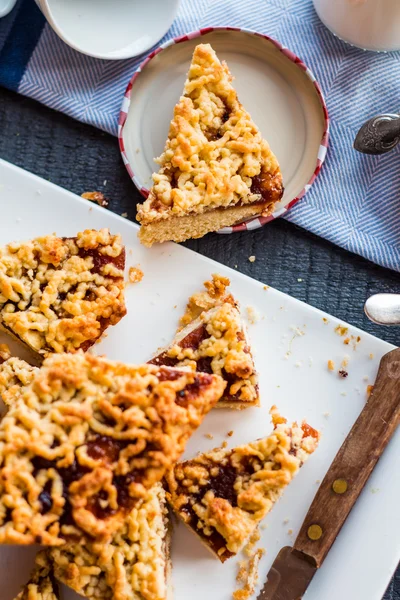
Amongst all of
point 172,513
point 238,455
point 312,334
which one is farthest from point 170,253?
point 172,513

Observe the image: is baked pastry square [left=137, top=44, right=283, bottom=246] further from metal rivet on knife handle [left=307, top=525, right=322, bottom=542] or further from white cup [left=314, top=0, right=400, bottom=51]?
metal rivet on knife handle [left=307, top=525, right=322, bottom=542]

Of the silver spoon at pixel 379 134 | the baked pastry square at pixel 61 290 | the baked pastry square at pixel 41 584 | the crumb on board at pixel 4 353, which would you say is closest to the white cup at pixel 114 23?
the baked pastry square at pixel 61 290

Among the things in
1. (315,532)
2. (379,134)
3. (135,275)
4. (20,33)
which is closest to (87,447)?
(135,275)

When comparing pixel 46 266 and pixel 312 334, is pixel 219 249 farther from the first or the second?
pixel 46 266

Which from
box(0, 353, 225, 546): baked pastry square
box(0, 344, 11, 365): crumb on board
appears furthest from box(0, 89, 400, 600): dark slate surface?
box(0, 353, 225, 546): baked pastry square

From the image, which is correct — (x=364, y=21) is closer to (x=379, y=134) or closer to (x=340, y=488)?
(x=379, y=134)
